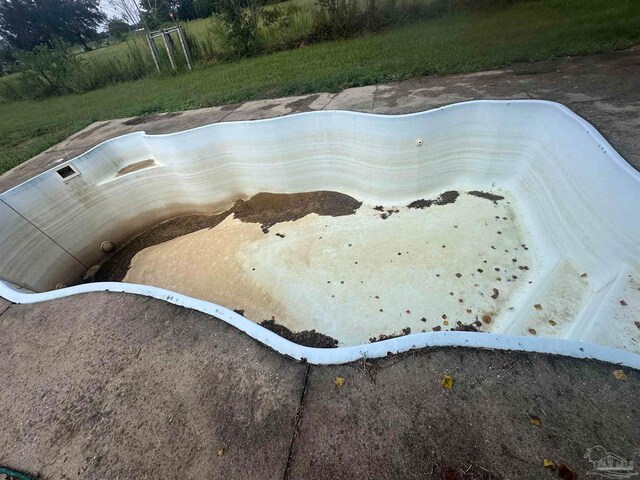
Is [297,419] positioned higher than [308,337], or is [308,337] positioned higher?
[297,419]

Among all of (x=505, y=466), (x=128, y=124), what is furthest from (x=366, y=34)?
(x=505, y=466)

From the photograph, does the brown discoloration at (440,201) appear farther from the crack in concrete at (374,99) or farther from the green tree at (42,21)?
the green tree at (42,21)

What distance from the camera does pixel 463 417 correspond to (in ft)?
5.29

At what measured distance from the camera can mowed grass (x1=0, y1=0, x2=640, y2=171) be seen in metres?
5.97

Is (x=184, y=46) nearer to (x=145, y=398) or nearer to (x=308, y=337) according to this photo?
(x=308, y=337)

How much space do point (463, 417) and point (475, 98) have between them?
489 cm

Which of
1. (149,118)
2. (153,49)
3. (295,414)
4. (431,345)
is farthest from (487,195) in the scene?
(153,49)

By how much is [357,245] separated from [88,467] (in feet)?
11.9

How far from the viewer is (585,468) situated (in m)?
1.39

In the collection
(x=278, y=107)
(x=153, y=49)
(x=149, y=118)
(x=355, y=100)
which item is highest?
(x=153, y=49)

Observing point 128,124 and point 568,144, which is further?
point 128,124

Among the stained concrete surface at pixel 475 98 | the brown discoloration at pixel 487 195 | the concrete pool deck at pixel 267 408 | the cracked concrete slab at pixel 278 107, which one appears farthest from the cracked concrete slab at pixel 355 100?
the concrete pool deck at pixel 267 408

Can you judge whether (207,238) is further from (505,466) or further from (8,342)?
(505,466)

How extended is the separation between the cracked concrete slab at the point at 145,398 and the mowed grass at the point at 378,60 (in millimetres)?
5774
